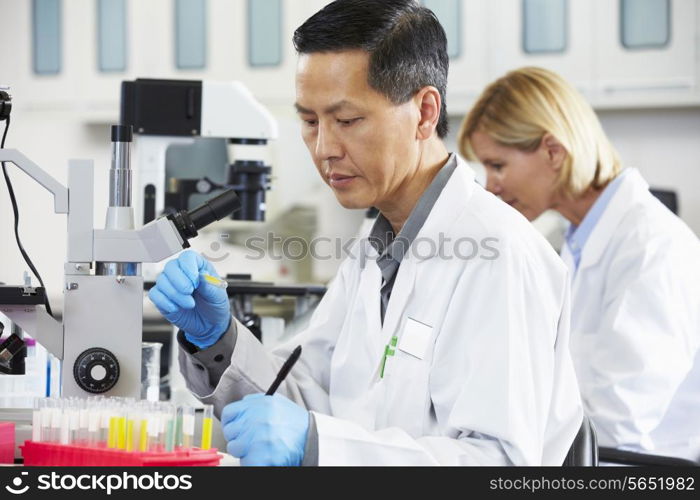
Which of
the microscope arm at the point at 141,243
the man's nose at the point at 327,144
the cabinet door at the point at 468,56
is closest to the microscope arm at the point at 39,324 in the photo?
the microscope arm at the point at 141,243

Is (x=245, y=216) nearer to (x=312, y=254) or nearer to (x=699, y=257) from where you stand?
(x=699, y=257)

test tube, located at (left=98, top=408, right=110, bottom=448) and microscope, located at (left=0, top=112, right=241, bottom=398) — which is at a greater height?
microscope, located at (left=0, top=112, right=241, bottom=398)

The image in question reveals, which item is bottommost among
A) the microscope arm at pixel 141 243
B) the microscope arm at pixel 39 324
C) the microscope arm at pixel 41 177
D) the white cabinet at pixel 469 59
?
the microscope arm at pixel 39 324

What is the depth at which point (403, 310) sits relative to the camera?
1.42 metres

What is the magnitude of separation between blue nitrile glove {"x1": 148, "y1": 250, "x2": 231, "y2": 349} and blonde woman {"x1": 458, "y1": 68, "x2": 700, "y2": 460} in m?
1.06

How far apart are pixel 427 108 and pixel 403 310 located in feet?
1.08

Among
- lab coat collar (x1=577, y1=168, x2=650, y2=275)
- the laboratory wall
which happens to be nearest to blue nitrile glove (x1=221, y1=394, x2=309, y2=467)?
lab coat collar (x1=577, y1=168, x2=650, y2=275)

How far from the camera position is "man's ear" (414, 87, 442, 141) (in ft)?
4.88

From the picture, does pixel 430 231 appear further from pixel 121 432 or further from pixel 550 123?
pixel 550 123

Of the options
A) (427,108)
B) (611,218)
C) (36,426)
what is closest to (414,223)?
(427,108)

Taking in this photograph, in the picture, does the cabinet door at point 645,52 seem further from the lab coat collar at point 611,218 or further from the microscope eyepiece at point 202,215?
the microscope eyepiece at point 202,215

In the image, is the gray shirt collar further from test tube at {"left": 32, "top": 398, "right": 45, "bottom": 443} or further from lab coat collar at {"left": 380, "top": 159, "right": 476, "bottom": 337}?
test tube at {"left": 32, "top": 398, "right": 45, "bottom": 443}

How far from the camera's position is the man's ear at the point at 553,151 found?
2.46m

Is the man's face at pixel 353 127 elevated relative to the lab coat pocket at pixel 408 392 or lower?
elevated
